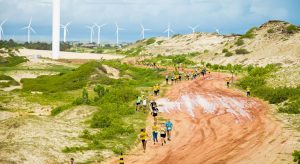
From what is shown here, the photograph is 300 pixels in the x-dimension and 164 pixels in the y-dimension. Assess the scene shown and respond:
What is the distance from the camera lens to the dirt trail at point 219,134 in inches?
1257

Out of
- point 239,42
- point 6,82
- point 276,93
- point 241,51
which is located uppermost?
point 239,42

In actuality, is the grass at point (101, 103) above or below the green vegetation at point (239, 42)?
below

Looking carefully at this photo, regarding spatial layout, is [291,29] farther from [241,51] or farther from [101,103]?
[101,103]

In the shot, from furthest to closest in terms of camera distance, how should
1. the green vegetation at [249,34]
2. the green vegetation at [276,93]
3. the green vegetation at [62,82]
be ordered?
the green vegetation at [249,34], the green vegetation at [62,82], the green vegetation at [276,93]

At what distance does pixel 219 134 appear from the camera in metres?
39.0

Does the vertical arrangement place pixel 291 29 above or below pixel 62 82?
above

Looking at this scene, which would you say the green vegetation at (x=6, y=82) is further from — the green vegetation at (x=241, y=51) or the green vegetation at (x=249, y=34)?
the green vegetation at (x=249, y=34)

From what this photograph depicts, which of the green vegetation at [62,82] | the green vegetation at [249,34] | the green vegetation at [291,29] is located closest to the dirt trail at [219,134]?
the green vegetation at [62,82]

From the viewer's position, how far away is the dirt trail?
105ft

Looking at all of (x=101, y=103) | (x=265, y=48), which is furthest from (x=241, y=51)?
(x=101, y=103)

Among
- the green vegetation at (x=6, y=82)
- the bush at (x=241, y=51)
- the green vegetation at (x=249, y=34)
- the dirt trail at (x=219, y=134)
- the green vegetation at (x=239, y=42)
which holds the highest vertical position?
the green vegetation at (x=249, y=34)

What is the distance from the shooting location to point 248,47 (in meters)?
117

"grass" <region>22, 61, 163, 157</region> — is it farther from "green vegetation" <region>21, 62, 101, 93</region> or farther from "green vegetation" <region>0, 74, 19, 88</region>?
"green vegetation" <region>0, 74, 19, 88</region>

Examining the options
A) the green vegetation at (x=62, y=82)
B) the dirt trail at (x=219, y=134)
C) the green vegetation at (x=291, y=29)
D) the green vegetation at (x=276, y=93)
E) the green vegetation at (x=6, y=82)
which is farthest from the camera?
the green vegetation at (x=291, y=29)
